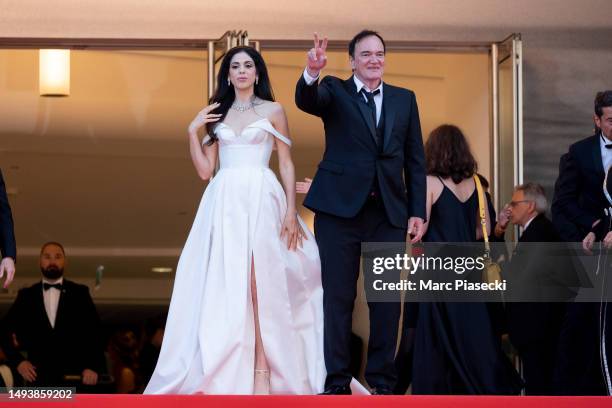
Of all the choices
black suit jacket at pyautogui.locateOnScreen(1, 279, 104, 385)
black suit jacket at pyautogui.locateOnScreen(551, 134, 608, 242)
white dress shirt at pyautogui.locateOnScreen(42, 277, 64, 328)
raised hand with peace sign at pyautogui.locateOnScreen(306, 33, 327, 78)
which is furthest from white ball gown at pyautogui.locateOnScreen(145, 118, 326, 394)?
white dress shirt at pyautogui.locateOnScreen(42, 277, 64, 328)

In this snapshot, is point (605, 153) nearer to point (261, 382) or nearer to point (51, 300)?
point (261, 382)

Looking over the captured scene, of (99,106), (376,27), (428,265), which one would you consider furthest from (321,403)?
(99,106)

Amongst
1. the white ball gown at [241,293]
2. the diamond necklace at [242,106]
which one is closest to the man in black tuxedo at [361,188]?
the white ball gown at [241,293]

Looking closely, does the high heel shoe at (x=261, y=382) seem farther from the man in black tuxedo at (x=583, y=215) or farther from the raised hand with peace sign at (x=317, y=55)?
the man in black tuxedo at (x=583, y=215)

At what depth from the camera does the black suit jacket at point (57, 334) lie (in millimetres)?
8578

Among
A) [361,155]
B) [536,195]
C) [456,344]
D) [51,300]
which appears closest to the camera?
[361,155]

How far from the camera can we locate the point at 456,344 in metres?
7.06

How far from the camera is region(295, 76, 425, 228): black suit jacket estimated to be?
19.6ft

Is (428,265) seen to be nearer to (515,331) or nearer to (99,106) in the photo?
(515,331)

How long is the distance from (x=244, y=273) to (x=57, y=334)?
2718mm

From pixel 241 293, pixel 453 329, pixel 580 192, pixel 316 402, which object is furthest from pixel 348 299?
pixel 580 192

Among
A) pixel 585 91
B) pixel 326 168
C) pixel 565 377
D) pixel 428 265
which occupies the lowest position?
pixel 565 377

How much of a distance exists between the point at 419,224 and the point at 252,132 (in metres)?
0.94

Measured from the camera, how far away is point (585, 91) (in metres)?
9.10
